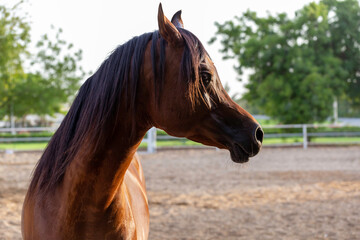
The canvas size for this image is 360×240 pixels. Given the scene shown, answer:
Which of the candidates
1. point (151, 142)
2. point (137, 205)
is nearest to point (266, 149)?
point (151, 142)

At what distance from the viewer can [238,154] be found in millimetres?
1288

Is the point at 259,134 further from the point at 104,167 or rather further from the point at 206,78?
the point at 104,167

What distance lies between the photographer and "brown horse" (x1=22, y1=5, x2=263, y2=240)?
1.27 m

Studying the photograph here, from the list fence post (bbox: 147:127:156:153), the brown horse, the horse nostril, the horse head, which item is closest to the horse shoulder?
the brown horse

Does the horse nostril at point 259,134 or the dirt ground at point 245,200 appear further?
the dirt ground at point 245,200

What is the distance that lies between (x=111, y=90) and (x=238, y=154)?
1.68 feet

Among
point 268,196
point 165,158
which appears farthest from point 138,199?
point 165,158

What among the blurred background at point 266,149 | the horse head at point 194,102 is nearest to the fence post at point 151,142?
the blurred background at point 266,149

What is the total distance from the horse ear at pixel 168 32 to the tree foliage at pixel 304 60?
19274mm

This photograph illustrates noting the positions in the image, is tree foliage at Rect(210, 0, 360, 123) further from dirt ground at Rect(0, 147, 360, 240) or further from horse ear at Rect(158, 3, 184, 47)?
horse ear at Rect(158, 3, 184, 47)

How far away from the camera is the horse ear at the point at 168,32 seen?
47.9 inches

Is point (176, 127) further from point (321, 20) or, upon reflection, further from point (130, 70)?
point (321, 20)

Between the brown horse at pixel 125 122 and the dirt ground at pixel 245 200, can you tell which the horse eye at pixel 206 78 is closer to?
the brown horse at pixel 125 122

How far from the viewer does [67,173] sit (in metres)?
1.42
